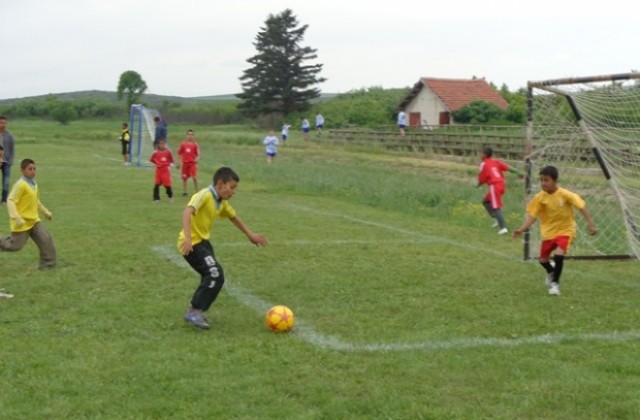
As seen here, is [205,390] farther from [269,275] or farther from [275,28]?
[275,28]

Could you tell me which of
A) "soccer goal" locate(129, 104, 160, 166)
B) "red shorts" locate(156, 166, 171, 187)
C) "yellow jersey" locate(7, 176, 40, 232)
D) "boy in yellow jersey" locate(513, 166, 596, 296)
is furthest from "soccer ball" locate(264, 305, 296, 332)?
"soccer goal" locate(129, 104, 160, 166)

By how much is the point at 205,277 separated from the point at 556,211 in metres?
3.99

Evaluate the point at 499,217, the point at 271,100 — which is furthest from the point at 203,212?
the point at 271,100

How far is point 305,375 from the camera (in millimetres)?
6188

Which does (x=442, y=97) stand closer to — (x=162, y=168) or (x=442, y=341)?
(x=162, y=168)

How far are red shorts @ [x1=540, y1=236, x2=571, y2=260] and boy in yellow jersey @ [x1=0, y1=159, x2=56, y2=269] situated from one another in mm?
5808

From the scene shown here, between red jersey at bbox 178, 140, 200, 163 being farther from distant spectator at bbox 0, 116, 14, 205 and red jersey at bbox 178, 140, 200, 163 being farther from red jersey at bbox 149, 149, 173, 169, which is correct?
distant spectator at bbox 0, 116, 14, 205

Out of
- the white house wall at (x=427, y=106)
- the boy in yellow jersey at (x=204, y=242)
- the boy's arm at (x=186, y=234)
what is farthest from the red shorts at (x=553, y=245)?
the white house wall at (x=427, y=106)

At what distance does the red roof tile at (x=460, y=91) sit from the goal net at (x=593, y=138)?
2020 inches

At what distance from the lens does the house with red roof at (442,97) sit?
63.2 meters

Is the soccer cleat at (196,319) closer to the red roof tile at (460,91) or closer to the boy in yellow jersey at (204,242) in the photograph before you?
the boy in yellow jersey at (204,242)

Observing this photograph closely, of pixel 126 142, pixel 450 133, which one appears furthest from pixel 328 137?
pixel 126 142

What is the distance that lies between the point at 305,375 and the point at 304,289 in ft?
10.7

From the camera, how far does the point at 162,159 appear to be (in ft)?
61.7
